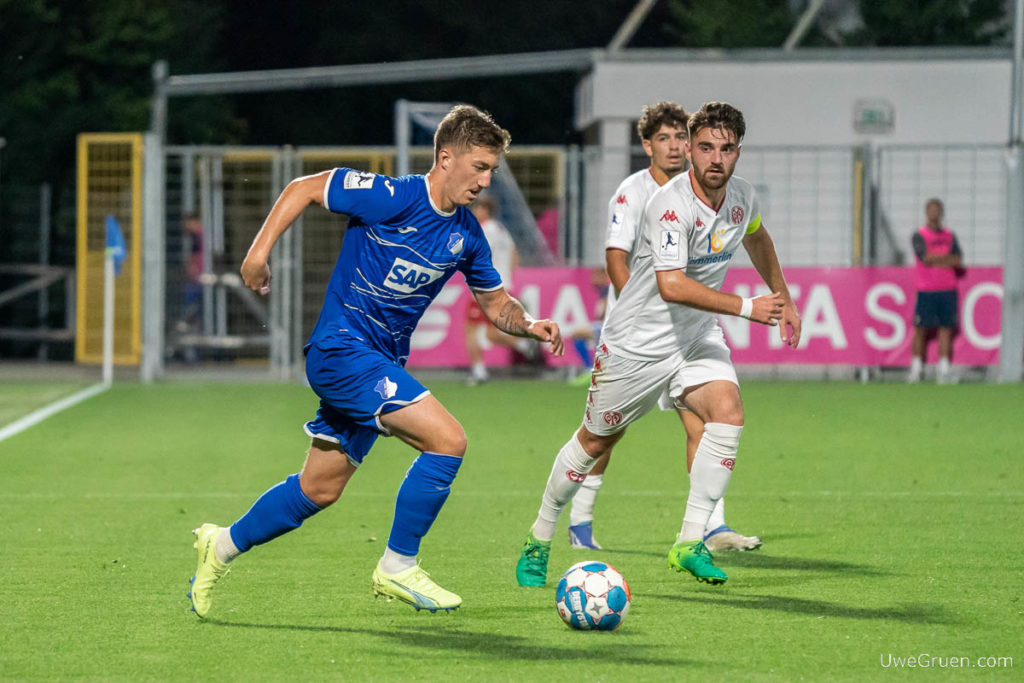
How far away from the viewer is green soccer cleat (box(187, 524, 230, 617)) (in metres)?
6.48

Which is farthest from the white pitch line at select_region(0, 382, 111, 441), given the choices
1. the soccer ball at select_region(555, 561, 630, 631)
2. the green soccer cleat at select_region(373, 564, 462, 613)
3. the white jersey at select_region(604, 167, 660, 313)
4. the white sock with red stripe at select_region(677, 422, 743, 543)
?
the soccer ball at select_region(555, 561, 630, 631)

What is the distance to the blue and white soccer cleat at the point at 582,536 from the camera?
8.22 meters

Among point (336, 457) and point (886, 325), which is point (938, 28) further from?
point (336, 457)

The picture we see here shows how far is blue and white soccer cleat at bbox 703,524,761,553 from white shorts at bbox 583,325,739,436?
0.99m

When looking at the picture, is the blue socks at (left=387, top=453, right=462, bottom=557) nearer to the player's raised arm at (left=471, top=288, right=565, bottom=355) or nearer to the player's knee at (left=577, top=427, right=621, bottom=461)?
the player's raised arm at (left=471, top=288, right=565, bottom=355)

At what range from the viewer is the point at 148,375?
1989cm

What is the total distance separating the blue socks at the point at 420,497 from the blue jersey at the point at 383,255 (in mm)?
501

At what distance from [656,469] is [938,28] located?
75.1ft

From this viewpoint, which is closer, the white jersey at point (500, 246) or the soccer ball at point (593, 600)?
the soccer ball at point (593, 600)

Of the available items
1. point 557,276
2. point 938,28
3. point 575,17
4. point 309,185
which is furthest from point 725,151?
point 575,17

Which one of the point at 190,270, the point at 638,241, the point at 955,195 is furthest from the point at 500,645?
the point at 955,195

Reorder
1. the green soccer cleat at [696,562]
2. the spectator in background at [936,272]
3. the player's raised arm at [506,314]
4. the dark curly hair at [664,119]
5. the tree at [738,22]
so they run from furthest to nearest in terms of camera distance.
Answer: the tree at [738,22], the spectator in background at [936,272], the dark curly hair at [664,119], the green soccer cleat at [696,562], the player's raised arm at [506,314]

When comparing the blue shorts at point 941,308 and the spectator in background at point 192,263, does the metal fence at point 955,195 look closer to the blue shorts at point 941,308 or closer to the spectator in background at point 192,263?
the blue shorts at point 941,308

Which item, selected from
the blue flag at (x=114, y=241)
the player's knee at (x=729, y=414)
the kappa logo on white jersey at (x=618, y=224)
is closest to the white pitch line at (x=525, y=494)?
the kappa logo on white jersey at (x=618, y=224)
